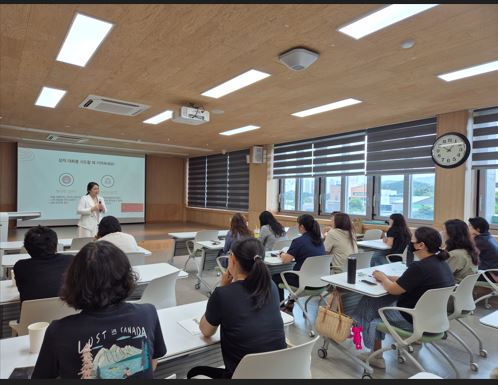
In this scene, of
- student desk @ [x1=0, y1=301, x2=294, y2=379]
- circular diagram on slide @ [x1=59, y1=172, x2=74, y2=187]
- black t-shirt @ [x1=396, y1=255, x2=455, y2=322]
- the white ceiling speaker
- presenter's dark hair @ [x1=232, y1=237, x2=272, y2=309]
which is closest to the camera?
student desk @ [x1=0, y1=301, x2=294, y2=379]

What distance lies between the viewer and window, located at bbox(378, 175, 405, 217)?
662 cm

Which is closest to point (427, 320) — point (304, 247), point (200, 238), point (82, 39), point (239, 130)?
point (304, 247)

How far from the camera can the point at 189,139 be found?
28.9ft

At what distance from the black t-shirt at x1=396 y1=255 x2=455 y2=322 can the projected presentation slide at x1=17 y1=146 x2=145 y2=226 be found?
10.3 m

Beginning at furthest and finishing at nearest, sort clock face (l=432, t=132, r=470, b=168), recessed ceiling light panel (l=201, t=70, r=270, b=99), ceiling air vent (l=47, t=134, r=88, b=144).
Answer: ceiling air vent (l=47, t=134, r=88, b=144) < clock face (l=432, t=132, r=470, b=168) < recessed ceiling light panel (l=201, t=70, r=270, b=99)

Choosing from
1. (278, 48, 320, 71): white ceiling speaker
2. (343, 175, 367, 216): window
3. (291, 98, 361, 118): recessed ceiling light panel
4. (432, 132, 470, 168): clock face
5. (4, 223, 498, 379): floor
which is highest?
(291, 98, 361, 118): recessed ceiling light panel

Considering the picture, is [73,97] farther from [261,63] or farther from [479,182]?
[479,182]

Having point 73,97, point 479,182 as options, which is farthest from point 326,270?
point 73,97

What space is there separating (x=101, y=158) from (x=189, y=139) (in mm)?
3871

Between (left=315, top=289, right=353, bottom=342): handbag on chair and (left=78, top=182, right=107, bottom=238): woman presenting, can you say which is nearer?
(left=315, top=289, right=353, bottom=342): handbag on chair

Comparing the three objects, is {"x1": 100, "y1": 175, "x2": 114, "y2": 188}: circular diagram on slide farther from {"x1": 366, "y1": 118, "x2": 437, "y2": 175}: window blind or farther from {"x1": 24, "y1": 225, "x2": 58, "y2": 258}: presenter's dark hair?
{"x1": 24, "y1": 225, "x2": 58, "y2": 258}: presenter's dark hair

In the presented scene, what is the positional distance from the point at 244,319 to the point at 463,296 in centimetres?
213

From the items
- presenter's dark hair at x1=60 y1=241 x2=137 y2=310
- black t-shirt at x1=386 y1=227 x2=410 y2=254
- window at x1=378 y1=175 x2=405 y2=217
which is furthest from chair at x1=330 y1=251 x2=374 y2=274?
window at x1=378 y1=175 x2=405 y2=217

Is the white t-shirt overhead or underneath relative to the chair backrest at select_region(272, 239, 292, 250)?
overhead
